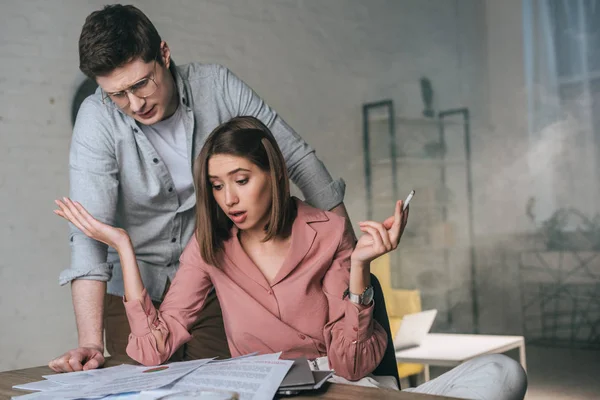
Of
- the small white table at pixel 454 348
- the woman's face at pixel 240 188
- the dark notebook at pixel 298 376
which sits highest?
the woman's face at pixel 240 188

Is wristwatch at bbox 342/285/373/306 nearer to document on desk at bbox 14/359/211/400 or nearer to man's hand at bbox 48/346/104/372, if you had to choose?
document on desk at bbox 14/359/211/400

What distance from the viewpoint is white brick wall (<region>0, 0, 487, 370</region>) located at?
3.23 meters

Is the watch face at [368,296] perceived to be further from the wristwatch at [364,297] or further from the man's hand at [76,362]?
the man's hand at [76,362]

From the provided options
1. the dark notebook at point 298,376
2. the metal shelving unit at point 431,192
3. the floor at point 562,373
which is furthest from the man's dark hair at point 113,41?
the floor at point 562,373

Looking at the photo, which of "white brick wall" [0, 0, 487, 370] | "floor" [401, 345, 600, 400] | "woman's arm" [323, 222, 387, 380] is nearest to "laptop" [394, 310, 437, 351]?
"floor" [401, 345, 600, 400]

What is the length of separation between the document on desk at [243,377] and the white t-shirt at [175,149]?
0.82 metres

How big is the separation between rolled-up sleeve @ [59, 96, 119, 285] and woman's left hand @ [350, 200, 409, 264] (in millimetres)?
714

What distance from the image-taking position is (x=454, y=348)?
3.45 meters

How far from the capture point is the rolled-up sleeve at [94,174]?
1793 mm

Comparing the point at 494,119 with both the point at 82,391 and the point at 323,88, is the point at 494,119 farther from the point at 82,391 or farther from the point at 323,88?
the point at 82,391

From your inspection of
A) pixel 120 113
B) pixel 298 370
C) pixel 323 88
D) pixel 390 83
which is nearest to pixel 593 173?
pixel 390 83

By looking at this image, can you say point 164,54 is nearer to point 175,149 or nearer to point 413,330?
Result: point 175,149

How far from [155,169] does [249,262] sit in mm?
430

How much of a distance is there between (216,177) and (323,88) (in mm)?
2899
